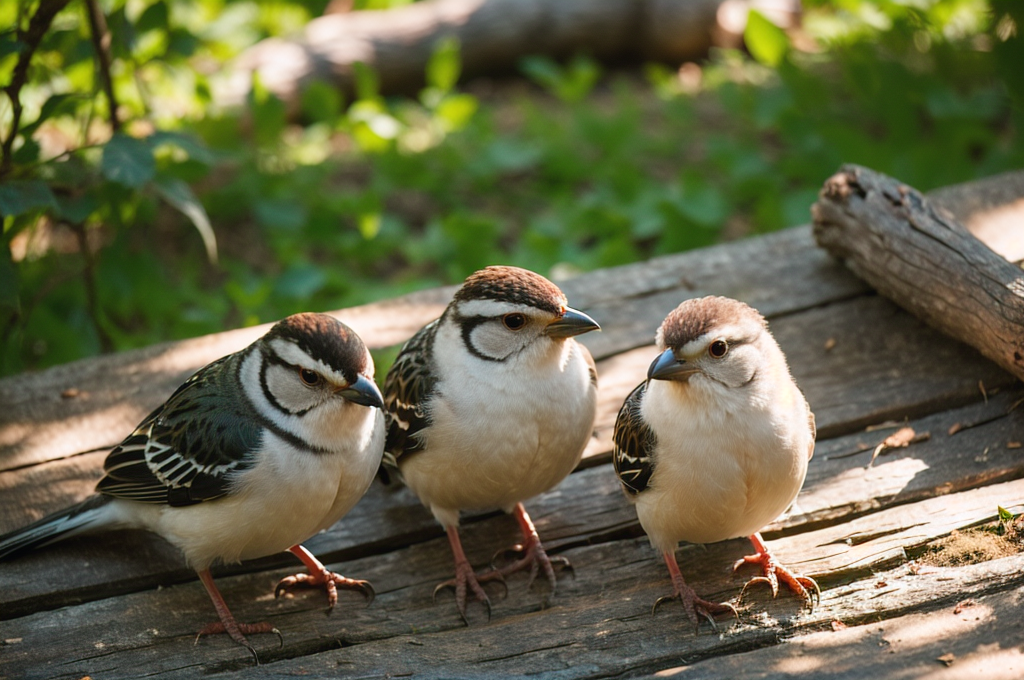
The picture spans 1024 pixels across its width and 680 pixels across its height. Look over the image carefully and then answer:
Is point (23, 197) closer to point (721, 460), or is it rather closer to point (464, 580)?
point (464, 580)

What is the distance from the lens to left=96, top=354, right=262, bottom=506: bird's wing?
12.1ft

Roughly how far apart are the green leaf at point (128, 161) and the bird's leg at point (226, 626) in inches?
72.6

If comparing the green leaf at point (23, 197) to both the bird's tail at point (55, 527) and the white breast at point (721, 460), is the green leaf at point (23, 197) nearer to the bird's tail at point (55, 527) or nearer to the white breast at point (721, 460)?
the bird's tail at point (55, 527)

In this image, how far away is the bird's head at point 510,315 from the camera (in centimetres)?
381

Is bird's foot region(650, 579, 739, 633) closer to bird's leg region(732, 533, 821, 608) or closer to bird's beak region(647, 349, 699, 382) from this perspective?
bird's leg region(732, 533, 821, 608)

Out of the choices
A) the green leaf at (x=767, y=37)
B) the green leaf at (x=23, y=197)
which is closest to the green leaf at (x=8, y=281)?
the green leaf at (x=23, y=197)

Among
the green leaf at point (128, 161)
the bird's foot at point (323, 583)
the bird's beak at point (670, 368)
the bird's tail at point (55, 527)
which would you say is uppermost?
the green leaf at point (128, 161)

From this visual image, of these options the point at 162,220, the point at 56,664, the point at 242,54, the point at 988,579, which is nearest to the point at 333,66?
the point at 242,54

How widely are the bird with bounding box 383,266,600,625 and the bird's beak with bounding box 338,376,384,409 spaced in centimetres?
41

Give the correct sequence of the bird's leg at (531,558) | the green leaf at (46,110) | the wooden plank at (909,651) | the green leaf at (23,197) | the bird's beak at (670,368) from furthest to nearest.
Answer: the green leaf at (46,110) → the green leaf at (23,197) → the bird's leg at (531,558) → the bird's beak at (670,368) → the wooden plank at (909,651)

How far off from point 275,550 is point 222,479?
1.22ft

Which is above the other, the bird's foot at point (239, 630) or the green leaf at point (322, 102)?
the green leaf at point (322, 102)

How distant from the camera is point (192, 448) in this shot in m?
3.77

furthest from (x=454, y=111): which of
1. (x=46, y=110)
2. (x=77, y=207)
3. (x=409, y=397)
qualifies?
(x=409, y=397)
